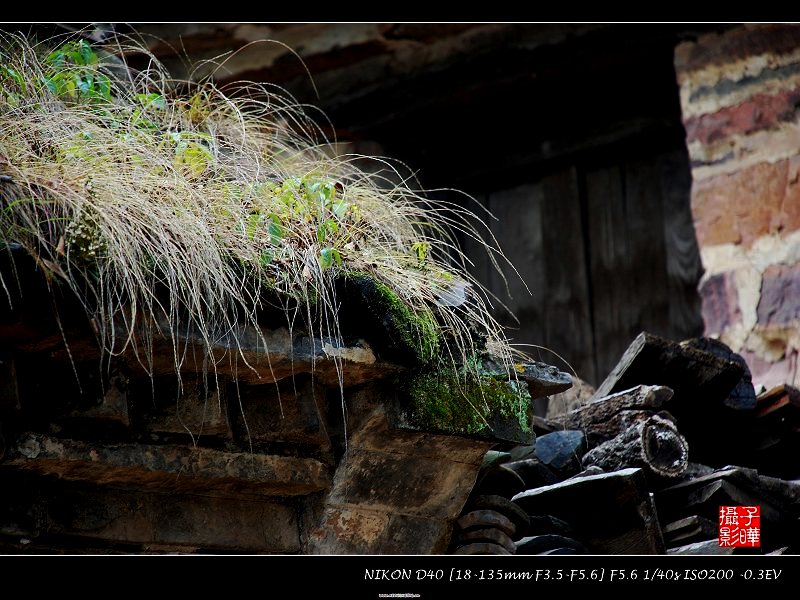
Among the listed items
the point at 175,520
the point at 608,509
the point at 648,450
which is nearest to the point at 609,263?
the point at 648,450

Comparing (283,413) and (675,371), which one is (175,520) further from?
(675,371)

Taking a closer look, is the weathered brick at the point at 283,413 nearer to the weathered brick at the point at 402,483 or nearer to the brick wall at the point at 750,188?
the weathered brick at the point at 402,483

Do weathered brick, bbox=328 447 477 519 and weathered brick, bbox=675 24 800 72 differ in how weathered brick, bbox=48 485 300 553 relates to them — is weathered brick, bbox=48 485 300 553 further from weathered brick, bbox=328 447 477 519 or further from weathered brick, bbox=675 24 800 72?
weathered brick, bbox=675 24 800 72

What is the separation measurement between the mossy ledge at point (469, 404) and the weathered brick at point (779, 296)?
1.87m

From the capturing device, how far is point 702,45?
201 inches

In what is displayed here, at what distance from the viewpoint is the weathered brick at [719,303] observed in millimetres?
4703

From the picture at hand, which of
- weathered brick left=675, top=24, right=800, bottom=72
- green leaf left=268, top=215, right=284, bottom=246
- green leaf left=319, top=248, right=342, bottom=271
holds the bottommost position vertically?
green leaf left=319, top=248, right=342, bottom=271

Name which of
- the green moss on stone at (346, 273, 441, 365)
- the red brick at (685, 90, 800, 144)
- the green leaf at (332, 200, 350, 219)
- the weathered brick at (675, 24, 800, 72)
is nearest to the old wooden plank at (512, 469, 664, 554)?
the green moss on stone at (346, 273, 441, 365)

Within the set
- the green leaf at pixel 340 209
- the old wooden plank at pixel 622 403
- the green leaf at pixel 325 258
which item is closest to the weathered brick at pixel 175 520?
the green leaf at pixel 325 258

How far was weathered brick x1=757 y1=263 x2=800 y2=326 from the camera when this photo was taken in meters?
4.52

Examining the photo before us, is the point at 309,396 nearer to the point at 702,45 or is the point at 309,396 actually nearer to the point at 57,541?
the point at 57,541

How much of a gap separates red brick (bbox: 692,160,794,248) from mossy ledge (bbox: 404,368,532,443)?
2057mm

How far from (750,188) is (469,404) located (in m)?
2.31
